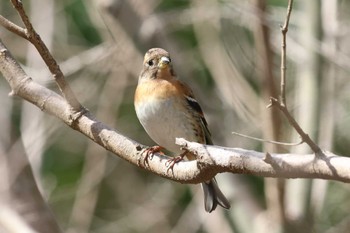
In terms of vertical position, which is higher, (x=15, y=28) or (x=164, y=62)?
(x=15, y=28)

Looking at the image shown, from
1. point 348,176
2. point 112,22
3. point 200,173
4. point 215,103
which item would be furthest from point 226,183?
point 348,176

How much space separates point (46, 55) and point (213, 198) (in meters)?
1.39

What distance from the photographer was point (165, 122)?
4270 millimetres

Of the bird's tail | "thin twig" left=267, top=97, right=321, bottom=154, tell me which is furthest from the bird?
"thin twig" left=267, top=97, right=321, bottom=154

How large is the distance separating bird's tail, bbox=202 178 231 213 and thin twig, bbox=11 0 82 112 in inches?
41.9

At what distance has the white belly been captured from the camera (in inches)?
167

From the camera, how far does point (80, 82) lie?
6.44 meters

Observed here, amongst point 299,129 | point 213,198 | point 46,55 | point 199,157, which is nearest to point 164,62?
point 213,198

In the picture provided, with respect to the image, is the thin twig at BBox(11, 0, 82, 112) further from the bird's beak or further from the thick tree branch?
the bird's beak

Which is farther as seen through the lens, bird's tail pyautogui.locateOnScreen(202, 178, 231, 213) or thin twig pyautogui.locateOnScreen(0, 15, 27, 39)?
bird's tail pyautogui.locateOnScreen(202, 178, 231, 213)

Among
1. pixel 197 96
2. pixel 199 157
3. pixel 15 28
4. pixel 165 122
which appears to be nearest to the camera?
pixel 199 157

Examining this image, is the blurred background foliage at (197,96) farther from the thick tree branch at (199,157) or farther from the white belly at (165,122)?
the thick tree branch at (199,157)

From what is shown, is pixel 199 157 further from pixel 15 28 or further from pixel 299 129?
pixel 15 28

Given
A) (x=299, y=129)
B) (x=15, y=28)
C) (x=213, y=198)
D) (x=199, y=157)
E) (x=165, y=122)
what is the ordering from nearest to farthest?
(x=299, y=129) < (x=199, y=157) < (x=15, y=28) < (x=213, y=198) < (x=165, y=122)
